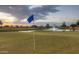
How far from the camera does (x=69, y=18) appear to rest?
418 centimetres

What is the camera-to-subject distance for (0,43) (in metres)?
4.20

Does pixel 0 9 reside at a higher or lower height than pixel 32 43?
higher

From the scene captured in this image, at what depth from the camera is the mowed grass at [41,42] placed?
4211 mm

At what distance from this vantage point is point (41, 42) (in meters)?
4.23

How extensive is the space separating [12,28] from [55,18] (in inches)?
29.2

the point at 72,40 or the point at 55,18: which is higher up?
the point at 55,18

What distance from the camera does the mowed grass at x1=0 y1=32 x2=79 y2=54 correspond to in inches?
166

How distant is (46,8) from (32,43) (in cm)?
64

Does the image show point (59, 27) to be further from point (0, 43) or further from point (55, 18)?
point (0, 43)
